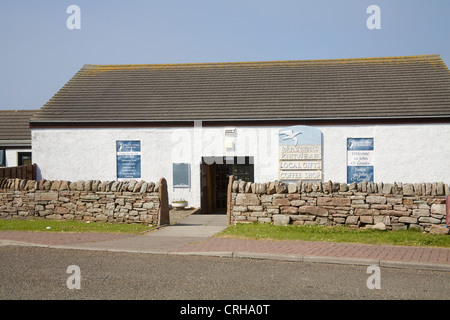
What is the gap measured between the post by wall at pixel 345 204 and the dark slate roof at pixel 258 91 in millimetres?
7317

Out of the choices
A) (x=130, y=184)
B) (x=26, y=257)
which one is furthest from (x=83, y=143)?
(x=26, y=257)

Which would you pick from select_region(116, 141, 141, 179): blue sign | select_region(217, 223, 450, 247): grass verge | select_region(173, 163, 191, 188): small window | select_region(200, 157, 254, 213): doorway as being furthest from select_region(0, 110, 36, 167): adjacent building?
select_region(217, 223, 450, 247): grass verge

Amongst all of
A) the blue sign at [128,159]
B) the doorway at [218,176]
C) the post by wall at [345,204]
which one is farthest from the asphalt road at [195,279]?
the blue sign at [128,159]

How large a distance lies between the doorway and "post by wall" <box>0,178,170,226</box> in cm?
560

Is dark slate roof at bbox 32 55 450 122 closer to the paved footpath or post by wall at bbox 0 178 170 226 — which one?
post by wall at bbox 0 178 170 226

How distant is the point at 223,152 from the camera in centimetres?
2133

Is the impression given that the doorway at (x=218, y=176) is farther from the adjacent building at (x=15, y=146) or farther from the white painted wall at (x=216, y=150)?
the adjacent building at (x=15, y=146)

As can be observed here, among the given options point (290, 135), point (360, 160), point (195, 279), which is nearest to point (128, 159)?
point (290, 135)

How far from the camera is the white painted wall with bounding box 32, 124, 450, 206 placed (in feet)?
66.8

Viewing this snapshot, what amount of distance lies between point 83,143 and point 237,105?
285 inches

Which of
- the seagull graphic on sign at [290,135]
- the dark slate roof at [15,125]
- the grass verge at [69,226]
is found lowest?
the grass verge at [69,226]

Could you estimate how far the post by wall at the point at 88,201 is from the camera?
15.1 m

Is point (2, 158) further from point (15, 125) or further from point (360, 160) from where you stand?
point (360, 160)

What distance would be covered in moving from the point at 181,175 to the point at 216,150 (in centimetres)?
190
